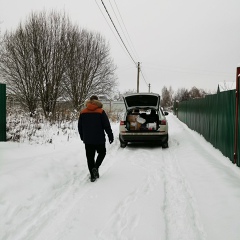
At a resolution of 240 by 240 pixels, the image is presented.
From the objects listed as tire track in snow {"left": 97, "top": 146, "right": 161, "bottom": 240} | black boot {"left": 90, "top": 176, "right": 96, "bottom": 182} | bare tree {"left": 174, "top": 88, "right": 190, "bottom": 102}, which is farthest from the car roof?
bare tree {"left": 174, "top": 88, "right": 190, "bottom": 102}

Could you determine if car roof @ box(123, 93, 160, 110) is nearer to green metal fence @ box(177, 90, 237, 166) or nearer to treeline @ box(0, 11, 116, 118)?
green metal fence @ box(177, 90, 237, 166)

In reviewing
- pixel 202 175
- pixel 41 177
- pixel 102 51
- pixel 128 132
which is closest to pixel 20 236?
pixel 41 177

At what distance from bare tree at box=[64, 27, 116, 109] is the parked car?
534 inches

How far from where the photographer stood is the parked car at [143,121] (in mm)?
10336

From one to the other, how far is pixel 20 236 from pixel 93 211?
3.84 ft

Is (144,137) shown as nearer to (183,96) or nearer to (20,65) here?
(20,65)

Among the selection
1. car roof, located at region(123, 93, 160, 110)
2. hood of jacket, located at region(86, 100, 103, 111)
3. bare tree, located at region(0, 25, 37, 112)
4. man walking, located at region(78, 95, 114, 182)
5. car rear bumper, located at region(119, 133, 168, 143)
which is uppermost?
bare tree, located at region(0, 25, 37, 112)

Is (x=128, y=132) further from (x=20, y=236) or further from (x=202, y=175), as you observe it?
(x=20, y=236)

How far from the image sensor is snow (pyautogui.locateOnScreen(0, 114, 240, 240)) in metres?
3.52

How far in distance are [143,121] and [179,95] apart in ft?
378

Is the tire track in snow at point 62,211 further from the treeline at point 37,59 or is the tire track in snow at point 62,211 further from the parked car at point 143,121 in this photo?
the treeline at point 37,59

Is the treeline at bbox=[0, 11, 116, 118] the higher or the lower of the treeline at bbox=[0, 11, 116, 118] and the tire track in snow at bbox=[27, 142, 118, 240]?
the higher

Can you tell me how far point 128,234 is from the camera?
3432mm

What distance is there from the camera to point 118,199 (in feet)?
15.6
